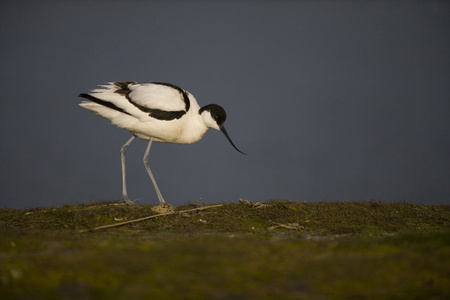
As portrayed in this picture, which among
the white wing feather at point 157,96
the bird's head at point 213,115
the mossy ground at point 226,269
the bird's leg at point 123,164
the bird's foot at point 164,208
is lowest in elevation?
the bird's foot at point 164,208

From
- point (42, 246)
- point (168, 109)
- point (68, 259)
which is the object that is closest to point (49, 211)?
point (168, 109)

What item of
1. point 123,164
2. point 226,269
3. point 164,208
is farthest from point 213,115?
point 226,269

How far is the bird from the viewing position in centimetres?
1139

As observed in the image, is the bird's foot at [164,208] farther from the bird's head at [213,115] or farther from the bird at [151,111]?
the bird's head at [213,115]

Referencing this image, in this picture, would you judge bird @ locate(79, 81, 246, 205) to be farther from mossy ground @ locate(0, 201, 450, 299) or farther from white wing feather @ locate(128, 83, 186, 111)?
mossy ground @ locate(0, 201, 450, 299)

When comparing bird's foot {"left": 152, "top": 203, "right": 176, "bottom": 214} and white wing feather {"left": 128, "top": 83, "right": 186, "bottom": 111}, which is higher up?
white wing feather {"left": 128, "top": 83, "right": 186, "bottom": 111}

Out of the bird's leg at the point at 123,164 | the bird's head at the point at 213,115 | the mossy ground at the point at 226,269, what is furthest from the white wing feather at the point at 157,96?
the mossy ground at the point at 226,269

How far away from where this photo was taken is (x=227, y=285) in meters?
3.21

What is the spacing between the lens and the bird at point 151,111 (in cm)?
1139

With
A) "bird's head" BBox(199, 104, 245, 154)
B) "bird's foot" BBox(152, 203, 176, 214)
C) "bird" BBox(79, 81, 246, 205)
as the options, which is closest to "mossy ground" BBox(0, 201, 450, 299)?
"bird's foot" BBox(152, 203, 176, 214)

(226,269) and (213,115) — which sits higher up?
(213,115)

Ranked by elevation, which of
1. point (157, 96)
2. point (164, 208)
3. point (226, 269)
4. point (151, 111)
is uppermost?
point (157, 96)

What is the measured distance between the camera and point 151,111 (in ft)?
37.3

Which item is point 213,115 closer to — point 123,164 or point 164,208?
point 123,164
